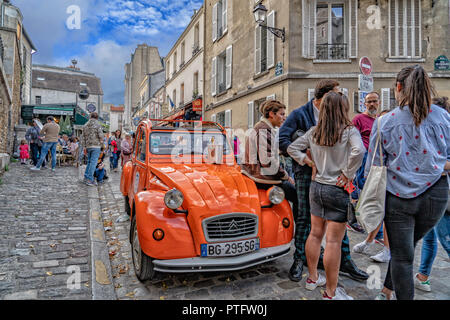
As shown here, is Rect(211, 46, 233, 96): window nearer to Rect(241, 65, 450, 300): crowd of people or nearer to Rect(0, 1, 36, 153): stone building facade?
Rect(0, 1, 36, 153): stone building facade

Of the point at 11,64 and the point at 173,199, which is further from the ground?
the point at 11,64

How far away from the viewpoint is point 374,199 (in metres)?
2.07

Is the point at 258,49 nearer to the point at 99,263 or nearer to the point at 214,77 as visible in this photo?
the point at 214,77

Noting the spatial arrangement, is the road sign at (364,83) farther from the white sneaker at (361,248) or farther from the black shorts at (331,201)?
the black shorts at (331,201)

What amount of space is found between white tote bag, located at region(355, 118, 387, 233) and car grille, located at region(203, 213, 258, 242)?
107 cm

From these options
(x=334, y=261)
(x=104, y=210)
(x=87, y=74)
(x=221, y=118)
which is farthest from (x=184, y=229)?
(x=87, y=74)

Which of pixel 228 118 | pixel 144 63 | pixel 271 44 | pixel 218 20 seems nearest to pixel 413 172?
pixel 271 44

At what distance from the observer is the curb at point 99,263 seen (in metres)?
2.74

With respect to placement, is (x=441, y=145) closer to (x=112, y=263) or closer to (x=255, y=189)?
(x=255, y=189)

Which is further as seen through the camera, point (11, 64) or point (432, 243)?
point (11, 64)

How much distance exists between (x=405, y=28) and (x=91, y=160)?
11935 millimetres

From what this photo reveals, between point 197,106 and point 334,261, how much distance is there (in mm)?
17461

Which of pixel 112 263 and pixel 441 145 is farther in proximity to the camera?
pixel 112 263
